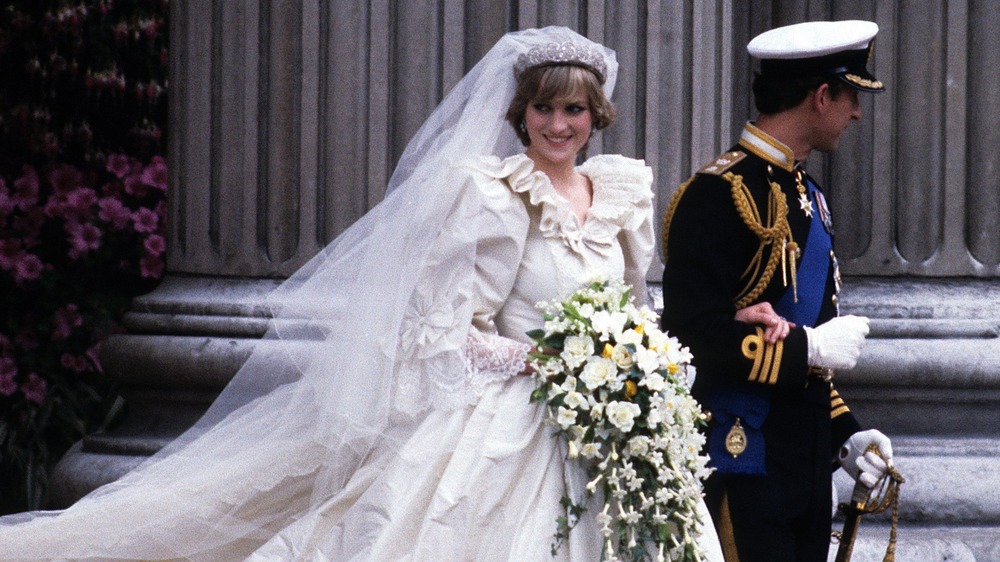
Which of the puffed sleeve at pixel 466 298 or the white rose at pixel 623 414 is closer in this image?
the white rose at pixel 623 414

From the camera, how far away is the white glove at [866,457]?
3.86 metres

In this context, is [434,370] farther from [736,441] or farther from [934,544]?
[934,544]

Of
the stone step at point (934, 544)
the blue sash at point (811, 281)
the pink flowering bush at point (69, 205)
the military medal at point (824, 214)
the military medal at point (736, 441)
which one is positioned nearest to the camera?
the military medal at point (736, 441)

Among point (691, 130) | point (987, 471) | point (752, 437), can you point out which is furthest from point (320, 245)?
point (987, 471)

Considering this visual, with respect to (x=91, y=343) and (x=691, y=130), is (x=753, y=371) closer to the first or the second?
(x=691, y=130)

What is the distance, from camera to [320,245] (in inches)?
206

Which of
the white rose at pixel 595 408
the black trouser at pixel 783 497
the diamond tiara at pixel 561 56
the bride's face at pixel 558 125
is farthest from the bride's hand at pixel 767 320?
the diamond tiara at pixel 561 56

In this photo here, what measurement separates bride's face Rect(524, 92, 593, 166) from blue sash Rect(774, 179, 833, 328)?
0.62 meters

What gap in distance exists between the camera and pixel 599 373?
3521mm

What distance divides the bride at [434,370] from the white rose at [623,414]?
0.60 feet

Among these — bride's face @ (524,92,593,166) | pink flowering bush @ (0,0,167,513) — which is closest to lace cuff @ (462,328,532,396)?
bride's face @ (524,92,593,166)

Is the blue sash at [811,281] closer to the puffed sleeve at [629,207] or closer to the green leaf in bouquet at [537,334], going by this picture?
the puffed sleeve at [629,207]

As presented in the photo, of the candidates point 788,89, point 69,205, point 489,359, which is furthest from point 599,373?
point 69,205

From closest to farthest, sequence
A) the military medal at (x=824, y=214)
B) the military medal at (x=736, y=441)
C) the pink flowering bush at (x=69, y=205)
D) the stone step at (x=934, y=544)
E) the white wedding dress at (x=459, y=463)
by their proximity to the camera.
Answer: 1. the white wedding dress at (x=459, y=463)
2. the military medal at (x=736, y=441)
3. the military medal at (x=824, y=214)
4. the stone step at (x=934, y=544)
5. the pink flowering bush at (x=69, y=205)
